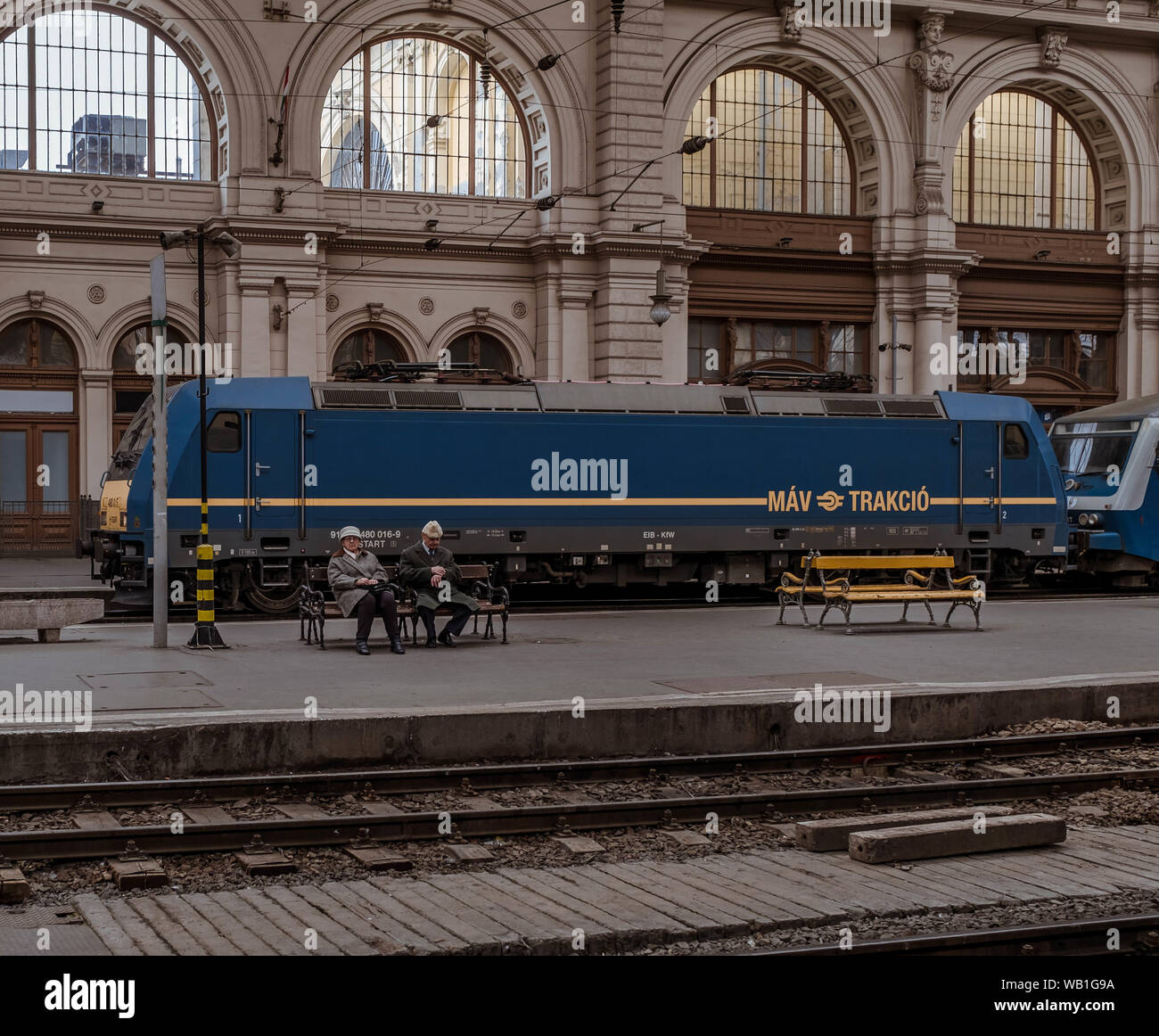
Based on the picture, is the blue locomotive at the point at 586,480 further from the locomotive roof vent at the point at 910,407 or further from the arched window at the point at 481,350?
the arched window at the point at 481,350

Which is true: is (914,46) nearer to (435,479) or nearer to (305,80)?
(305,80)

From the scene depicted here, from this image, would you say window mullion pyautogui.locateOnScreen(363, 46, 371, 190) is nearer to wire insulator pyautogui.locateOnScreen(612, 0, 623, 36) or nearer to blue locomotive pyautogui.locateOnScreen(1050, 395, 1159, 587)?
wire insulator pyautogui.locateOnScreen(612, 0, 623, 36)

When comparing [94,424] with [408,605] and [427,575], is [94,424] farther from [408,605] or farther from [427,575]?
[427,575]

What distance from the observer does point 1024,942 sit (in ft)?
23.3

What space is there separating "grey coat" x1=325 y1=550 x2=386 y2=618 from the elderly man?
1.51 feet

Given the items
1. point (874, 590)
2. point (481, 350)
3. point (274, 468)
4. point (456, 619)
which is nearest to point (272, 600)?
point (274, 468)

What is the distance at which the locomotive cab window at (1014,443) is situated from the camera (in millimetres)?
26516

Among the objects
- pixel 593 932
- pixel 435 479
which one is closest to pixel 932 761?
pixel 593 932

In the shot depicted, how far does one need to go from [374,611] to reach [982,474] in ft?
46.3

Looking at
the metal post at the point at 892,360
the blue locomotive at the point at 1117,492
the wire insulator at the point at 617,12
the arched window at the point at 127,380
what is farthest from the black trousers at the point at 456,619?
the metal post at the point at 892,360

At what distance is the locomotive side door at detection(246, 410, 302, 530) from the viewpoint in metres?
21.9

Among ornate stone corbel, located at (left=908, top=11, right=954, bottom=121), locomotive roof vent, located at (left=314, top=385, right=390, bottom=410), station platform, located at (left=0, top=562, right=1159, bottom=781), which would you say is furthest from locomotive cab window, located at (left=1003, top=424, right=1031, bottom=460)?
ornate stone corbel, located at (left=908, top=11, right=954, bottom=121)

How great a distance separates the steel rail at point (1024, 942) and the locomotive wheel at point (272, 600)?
16.0 metres
